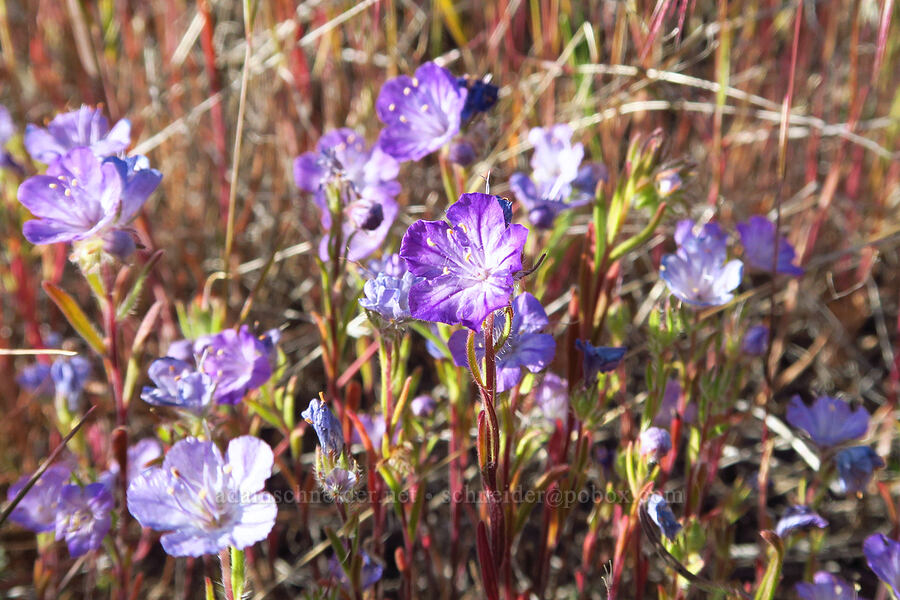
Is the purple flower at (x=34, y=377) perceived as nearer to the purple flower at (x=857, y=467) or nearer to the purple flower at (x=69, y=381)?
the purple flower at (x=69, y=381)

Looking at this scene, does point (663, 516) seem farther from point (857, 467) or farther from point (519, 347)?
point (857, 467)

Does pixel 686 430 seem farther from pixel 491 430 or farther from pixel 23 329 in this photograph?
pixel 23 329

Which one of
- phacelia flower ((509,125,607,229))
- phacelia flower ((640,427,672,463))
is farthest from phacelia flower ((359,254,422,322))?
phacelia flower ((640,427,672,463))

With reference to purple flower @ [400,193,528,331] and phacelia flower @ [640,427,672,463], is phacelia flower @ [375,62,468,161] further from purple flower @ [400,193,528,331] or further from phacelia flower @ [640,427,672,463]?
phacelia flower @ [640,427,672,463]

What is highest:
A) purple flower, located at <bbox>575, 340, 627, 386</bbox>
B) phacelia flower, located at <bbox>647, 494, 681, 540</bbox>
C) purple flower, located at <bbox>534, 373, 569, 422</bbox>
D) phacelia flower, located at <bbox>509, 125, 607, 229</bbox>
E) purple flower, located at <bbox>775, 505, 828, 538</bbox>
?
phacelia flower, located at <bbox>509, 125, 607, 229</bbox>

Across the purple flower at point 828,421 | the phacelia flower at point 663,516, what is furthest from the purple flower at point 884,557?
the phacelia flower at point 663,516

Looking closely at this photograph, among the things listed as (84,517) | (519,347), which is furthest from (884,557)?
(84,517)
